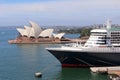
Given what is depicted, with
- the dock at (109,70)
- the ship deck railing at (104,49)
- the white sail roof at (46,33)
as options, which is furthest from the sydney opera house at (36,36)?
the dock at (109,70)

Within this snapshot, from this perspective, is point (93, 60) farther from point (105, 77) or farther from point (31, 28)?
point (31, 28)

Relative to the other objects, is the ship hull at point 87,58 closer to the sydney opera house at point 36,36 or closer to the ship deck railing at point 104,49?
the ship deck railing at point 104,49

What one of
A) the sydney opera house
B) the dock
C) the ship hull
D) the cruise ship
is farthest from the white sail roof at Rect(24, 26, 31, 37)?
the dock

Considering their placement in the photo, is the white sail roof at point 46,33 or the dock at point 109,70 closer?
the dock at point 109,70

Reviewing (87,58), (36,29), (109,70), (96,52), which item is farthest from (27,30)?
(109,70)

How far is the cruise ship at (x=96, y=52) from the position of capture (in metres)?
31.5

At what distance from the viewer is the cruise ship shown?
31516mm

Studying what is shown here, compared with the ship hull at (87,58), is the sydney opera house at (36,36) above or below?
below

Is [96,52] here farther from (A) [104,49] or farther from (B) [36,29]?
(B) [36,29]

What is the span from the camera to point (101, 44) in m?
32.6

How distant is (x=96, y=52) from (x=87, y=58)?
98 centimetres

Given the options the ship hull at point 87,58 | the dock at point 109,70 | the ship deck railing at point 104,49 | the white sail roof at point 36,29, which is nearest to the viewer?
the dock at point 109,70

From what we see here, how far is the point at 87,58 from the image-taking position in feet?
105

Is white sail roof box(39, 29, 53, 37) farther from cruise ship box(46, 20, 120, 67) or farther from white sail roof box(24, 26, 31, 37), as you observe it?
cruise ship box(46, 20, 120, 67)
